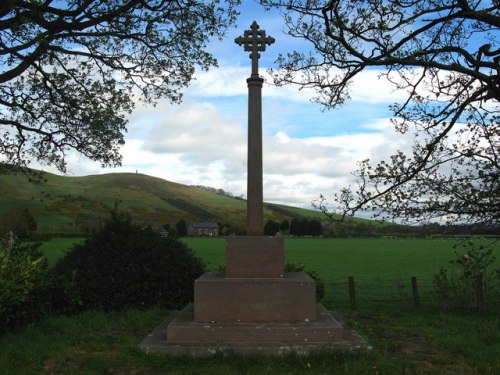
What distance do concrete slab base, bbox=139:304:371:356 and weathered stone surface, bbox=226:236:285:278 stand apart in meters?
0.90

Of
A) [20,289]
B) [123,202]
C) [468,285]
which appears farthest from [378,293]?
[123,202]

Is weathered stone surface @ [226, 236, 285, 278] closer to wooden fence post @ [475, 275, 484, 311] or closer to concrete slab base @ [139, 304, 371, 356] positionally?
concrete slab base @ [139, 304, 371, 356]

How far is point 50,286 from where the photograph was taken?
33.2ft

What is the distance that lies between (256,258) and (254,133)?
2.31 m

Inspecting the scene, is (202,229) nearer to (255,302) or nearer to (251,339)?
(255,302)

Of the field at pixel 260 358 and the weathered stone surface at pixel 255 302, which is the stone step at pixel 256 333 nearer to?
the weathered stone surface at pixel 255 302

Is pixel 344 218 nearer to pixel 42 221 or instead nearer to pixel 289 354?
pixel 289 354

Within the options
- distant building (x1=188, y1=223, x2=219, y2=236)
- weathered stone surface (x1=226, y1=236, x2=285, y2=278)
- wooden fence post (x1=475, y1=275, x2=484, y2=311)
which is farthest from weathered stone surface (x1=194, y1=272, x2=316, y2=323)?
distant building (x1=188, y1=223, x2=219, y2=236)

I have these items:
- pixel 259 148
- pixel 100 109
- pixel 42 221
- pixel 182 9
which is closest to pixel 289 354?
pixel 259 148

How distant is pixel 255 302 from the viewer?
8.09 m

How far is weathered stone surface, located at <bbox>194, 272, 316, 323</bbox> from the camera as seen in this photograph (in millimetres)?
8070

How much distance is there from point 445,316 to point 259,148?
229 inches

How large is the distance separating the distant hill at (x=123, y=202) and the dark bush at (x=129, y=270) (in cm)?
7292

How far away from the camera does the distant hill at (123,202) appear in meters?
93.9
